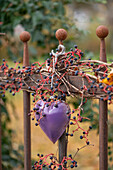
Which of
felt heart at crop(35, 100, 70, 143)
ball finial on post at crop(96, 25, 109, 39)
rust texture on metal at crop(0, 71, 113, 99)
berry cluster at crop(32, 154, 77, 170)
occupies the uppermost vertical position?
ball finial on post at crop(96, 25, 109, 39)

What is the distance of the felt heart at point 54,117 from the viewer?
0.78 metres

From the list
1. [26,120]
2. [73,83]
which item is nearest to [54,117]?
[73,83]

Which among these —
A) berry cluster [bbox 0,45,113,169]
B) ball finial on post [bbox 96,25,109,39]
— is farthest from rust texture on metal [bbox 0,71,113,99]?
ball finial on post [bbox 96,25,109,39]

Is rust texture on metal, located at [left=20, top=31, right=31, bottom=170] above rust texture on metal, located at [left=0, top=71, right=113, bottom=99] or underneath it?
underneath

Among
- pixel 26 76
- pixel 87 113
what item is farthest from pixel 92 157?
pixel 26 76

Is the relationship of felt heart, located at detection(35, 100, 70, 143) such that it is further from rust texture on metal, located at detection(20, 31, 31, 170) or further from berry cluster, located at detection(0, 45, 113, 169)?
rust texture on metal, located at detection(20, 31, 31, 170)

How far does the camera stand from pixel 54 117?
0.78 metres

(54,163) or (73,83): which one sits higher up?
(73,83)

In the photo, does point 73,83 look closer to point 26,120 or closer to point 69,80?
point 69,80

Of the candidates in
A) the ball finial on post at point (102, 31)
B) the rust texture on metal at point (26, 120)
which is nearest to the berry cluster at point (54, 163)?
the rust texture on metal at point (26, 120)

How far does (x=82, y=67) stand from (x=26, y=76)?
0.27 meters

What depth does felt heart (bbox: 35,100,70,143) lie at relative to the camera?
781 mm

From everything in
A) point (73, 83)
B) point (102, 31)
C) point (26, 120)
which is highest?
point (102, 31)

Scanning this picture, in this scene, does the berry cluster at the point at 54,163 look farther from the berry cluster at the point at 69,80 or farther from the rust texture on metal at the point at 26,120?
the rust texture on metal at the point at 26,120
